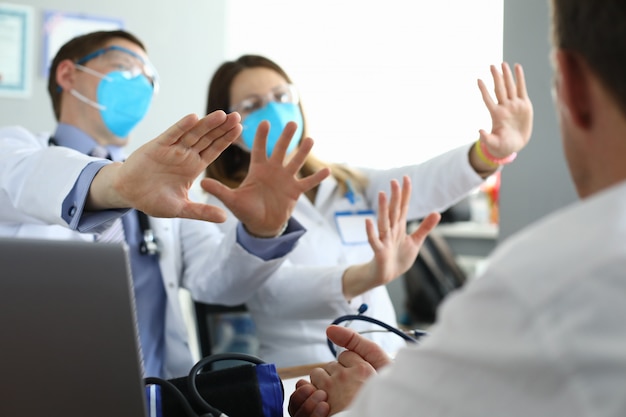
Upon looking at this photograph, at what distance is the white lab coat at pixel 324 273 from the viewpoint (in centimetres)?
164

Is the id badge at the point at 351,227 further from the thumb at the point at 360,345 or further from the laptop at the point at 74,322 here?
the laptop at the point at 74,322

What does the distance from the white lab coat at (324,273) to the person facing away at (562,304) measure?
1065 millimetres

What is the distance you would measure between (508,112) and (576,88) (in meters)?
1.19

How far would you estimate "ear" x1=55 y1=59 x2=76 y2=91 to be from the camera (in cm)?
185

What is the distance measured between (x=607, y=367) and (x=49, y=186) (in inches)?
38.5

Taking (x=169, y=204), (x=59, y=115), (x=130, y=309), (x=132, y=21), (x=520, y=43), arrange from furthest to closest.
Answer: (x=132, y=21) < (x=59, y=115) < (x=520, y=43) < (x=169, y=204) < (x=130, y=309)

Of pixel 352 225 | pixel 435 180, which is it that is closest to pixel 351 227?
pixel 352 225

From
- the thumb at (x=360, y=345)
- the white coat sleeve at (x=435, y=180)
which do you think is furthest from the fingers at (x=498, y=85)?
the thumb at (x=360, y=345)

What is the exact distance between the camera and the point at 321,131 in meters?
3.36

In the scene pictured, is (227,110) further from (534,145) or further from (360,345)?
(360,345)

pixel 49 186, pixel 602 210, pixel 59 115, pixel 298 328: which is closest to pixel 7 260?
pixel 602 210

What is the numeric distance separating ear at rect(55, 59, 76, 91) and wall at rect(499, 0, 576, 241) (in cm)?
117

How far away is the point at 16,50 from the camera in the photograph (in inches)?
108

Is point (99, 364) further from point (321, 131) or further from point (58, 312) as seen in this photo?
point (321, 131)
